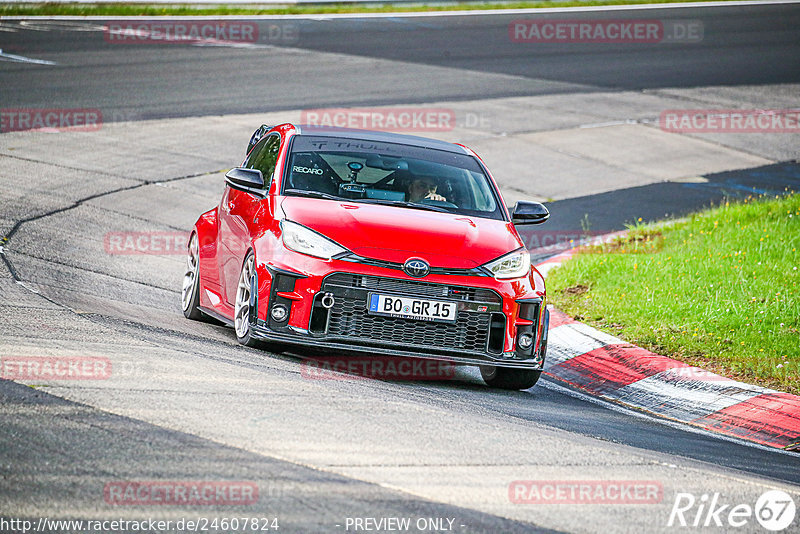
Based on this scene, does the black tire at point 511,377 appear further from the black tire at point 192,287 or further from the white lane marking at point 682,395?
the black tire at point 192,287

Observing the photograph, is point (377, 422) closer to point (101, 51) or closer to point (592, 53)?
point (101, 51)

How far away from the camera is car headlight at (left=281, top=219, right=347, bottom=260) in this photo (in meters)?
7.26

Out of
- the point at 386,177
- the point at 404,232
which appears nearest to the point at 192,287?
the point at 386,177

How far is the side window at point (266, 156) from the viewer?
28.2 ft

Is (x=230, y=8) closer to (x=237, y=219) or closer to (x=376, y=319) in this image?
(x=237, y=219)

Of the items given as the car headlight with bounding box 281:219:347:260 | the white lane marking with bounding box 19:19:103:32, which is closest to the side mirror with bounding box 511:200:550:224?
the car headlight with bounding box 281:219:347:260

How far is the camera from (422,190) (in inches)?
332

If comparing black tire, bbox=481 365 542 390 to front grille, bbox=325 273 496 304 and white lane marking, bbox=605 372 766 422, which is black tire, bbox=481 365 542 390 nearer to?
white lane marking, bbox=605 372 766 422

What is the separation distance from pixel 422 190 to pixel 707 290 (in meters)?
3.33

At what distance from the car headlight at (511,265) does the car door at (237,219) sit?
173 cm

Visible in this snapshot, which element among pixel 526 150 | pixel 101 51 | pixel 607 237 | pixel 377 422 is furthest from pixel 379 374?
pixel 101 51

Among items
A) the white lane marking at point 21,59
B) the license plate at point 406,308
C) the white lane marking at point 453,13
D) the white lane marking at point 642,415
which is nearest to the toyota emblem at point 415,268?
the license plate at point 406,308

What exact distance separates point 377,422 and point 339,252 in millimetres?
1719

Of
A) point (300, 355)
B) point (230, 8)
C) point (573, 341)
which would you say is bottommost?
Result: point (573, 341)
